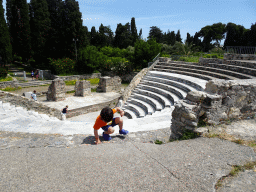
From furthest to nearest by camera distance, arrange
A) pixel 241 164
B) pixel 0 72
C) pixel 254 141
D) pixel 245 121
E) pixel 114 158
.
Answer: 1. pixel 0 72
2. pixel 245 121
3. pixel 254 141
4. pixel 114 158
5. pixel 241 164

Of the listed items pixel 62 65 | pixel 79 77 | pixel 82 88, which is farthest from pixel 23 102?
pixel 62 65

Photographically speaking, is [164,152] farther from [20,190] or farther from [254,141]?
[20,190]

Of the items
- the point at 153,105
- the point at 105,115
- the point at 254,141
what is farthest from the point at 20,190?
the point at 153,105

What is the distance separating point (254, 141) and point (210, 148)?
3.73ft

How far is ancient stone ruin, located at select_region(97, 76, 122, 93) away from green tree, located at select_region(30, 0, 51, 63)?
52.1ft

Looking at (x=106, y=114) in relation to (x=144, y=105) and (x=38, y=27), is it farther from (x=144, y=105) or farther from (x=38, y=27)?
(x=38, y=27)

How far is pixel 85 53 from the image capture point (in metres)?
22.7

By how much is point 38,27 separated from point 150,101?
26508 millimetres

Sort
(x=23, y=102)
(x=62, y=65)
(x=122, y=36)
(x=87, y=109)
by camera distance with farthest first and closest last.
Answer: (x=122, y=36)
(x=62, y=65)
(x=87, y=109)
(x=23, y=102)

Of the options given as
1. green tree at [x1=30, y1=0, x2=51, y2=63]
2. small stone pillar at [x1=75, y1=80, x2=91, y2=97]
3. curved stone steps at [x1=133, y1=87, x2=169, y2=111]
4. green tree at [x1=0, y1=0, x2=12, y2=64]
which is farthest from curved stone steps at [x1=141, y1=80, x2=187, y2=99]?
green tree at [x1=30, y1=0, x2=51, y2=63]

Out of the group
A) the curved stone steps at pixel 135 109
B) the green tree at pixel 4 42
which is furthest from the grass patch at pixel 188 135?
the green tree at pixel 4 42

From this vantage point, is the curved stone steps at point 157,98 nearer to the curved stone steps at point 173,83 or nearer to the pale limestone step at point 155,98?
the pale limestone step at point 155,98

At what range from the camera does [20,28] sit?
25.1 metres

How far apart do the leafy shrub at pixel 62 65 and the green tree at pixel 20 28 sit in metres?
6.86
